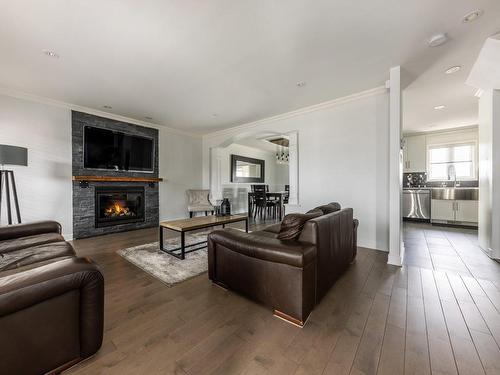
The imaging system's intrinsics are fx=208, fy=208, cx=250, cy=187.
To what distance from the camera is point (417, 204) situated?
18.5 feet

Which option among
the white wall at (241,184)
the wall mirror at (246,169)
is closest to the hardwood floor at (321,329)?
the white wall at (241,184)

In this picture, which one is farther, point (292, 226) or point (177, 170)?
point (177, 170)

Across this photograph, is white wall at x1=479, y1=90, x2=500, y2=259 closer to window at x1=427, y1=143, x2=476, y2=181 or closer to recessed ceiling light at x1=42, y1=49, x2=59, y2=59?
window at x1=427, y1=143, x2=476, y2=181

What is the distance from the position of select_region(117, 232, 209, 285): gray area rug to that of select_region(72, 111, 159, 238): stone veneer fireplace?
1555 mm

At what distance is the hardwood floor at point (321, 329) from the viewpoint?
1239 mm

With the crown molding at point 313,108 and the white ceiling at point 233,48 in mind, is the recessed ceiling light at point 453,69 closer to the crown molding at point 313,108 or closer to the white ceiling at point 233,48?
the white ceiling at point 233,48

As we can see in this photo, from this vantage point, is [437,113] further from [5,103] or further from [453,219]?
[5,103]

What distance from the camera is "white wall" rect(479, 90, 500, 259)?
2906mm

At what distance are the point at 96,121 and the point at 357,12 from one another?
4839mm

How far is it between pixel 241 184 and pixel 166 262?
5.01 meters

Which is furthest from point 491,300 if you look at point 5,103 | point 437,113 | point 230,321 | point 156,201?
point 5,103

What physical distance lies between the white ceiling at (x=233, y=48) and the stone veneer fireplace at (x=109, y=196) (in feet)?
2.50

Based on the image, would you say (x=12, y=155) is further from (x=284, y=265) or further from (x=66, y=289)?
(x=284, y=265)

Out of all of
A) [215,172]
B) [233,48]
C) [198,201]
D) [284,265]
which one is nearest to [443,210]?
[284,265]
